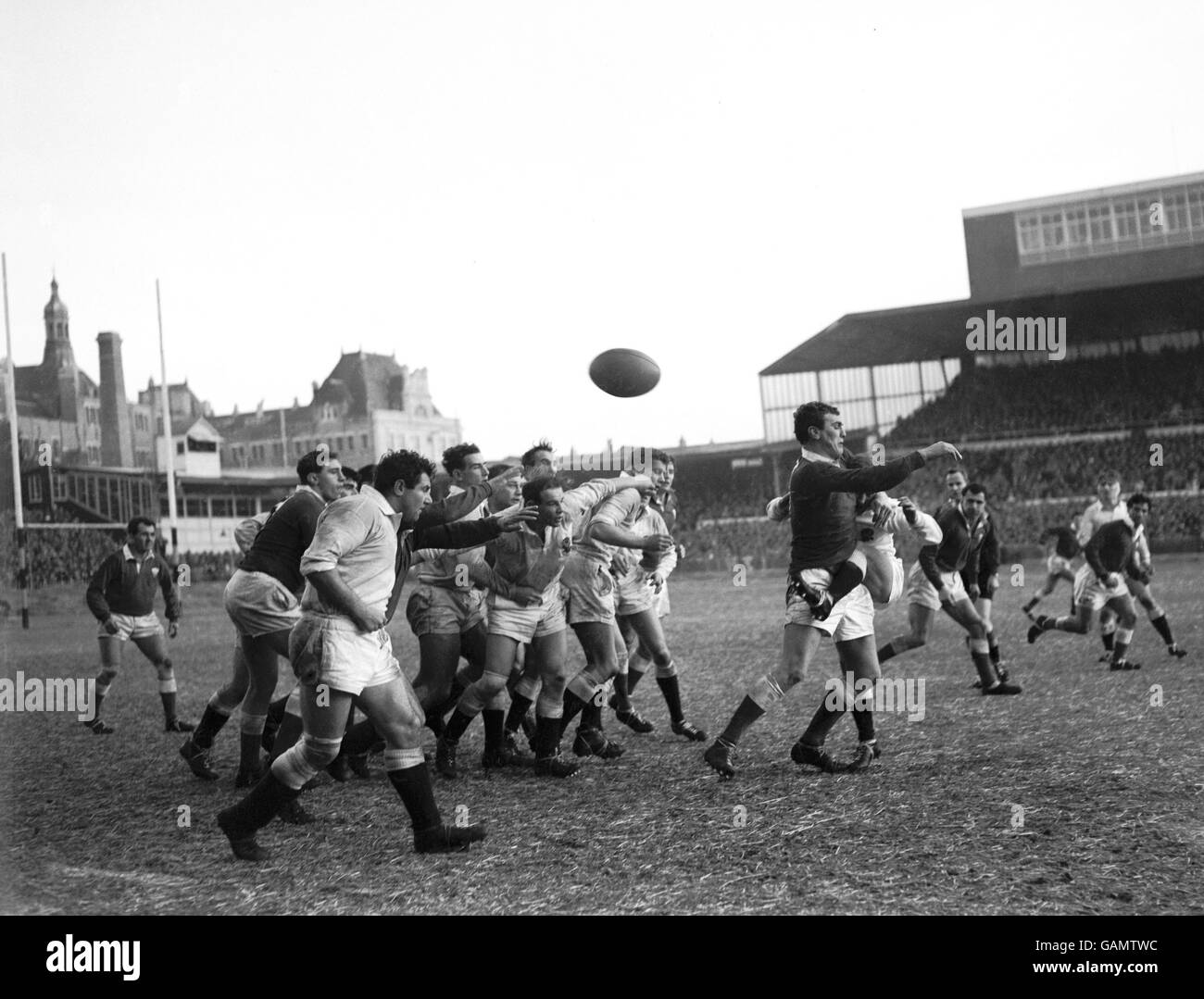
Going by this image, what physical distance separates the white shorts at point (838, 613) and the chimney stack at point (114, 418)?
37.9 meters

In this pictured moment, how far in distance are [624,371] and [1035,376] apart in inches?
1177

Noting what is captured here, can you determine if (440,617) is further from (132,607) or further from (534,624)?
(132,607)

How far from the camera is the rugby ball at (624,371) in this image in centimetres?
872

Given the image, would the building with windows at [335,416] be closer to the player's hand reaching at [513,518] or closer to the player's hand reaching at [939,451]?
the player's hand reaching at [513,518]

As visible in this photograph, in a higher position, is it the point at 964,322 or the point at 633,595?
the point at 964,322

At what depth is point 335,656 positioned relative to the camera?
4832 millimetres

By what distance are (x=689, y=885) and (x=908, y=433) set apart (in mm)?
31815

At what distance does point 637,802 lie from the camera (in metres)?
5.80

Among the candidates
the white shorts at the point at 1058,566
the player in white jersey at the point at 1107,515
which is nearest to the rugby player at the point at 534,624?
the player in white jersey at the point at 1107,515

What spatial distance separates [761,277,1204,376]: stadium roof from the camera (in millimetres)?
31547

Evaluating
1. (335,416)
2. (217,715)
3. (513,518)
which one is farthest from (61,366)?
(335,416)

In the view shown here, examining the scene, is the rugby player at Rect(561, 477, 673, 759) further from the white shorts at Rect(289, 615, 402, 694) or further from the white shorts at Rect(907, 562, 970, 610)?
the white shorts at Rect(907, 562, 970, 610)
